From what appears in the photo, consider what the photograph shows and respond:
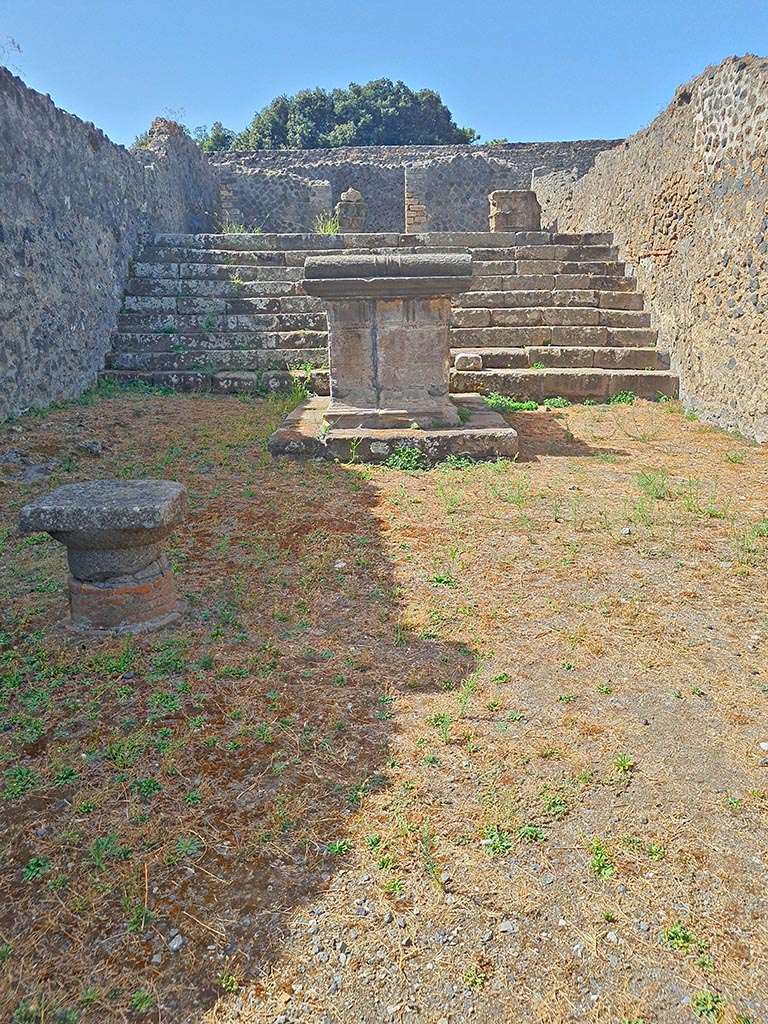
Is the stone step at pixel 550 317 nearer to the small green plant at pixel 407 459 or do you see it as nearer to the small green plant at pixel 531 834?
the small green plant at pixel 407 459

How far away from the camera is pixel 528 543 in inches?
174

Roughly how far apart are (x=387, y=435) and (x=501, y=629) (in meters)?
3.17

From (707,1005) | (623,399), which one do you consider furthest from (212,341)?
(707,1005)

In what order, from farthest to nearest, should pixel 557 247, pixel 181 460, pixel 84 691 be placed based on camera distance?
pixel 557 247 → pixel 181 460 → pixel 84 691

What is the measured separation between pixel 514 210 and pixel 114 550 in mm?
10273

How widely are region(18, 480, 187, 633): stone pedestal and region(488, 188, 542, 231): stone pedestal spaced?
9.83 meters

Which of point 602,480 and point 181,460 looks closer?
point 602,480

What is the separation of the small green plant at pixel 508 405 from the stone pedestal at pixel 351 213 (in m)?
6.03

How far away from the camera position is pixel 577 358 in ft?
29.4

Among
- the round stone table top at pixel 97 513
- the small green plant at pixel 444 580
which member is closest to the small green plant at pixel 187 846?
the round stone table top at pixel 97 513

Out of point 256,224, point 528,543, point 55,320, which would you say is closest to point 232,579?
point 528,543

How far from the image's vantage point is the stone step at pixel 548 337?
9.19 meters

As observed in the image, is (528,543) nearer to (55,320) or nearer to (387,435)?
(387,435)

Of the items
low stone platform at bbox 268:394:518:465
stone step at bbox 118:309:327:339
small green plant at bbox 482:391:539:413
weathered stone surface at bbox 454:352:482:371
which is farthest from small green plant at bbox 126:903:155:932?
stone step at bbox 118:309:327:339
